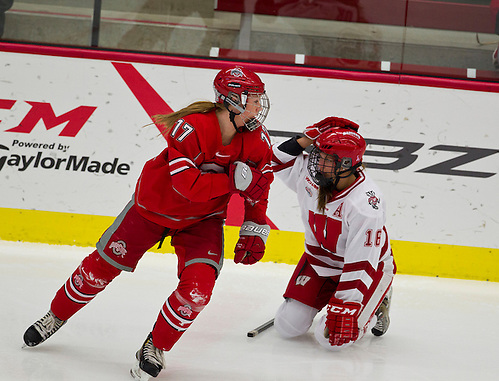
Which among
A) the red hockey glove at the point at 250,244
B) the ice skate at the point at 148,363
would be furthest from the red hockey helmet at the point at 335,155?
the ice skate at the point at 148,363

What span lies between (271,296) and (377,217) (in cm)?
108

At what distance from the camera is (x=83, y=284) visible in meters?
2.27

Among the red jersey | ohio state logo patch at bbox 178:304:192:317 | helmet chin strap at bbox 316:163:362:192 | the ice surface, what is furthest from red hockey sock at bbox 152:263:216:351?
helmet chin strap at bbox 316:163:362:192

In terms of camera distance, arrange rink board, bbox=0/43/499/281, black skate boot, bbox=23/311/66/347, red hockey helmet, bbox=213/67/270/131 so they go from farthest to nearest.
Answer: rink board, bbox=0/43/499/281 → black skate boot, bbox=23/311/66/347 → red hockey helmet, bbox=213/67/270/131

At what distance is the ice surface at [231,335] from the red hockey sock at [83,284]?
17 centimetres

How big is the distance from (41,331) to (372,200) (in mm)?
1369

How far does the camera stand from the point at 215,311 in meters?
3.04

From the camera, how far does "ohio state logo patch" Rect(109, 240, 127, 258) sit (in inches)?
→ 89.5

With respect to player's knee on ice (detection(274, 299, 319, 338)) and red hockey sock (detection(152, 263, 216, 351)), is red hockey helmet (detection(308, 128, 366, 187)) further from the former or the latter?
red hockey sock (detection(152, 263, 216, 351))

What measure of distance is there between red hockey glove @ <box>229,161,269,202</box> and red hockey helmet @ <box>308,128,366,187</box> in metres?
0.37

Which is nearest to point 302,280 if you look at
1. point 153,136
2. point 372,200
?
point 372,200

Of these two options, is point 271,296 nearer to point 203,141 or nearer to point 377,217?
point 377,217

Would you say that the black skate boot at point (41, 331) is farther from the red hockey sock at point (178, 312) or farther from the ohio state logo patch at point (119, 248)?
the red hockey sock at point (178, 312)

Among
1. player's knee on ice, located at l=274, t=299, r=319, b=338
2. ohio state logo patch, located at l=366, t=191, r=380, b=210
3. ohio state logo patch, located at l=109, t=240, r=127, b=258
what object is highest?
ohio state logo patch, located at l=366, t=191, r=380, b=210
